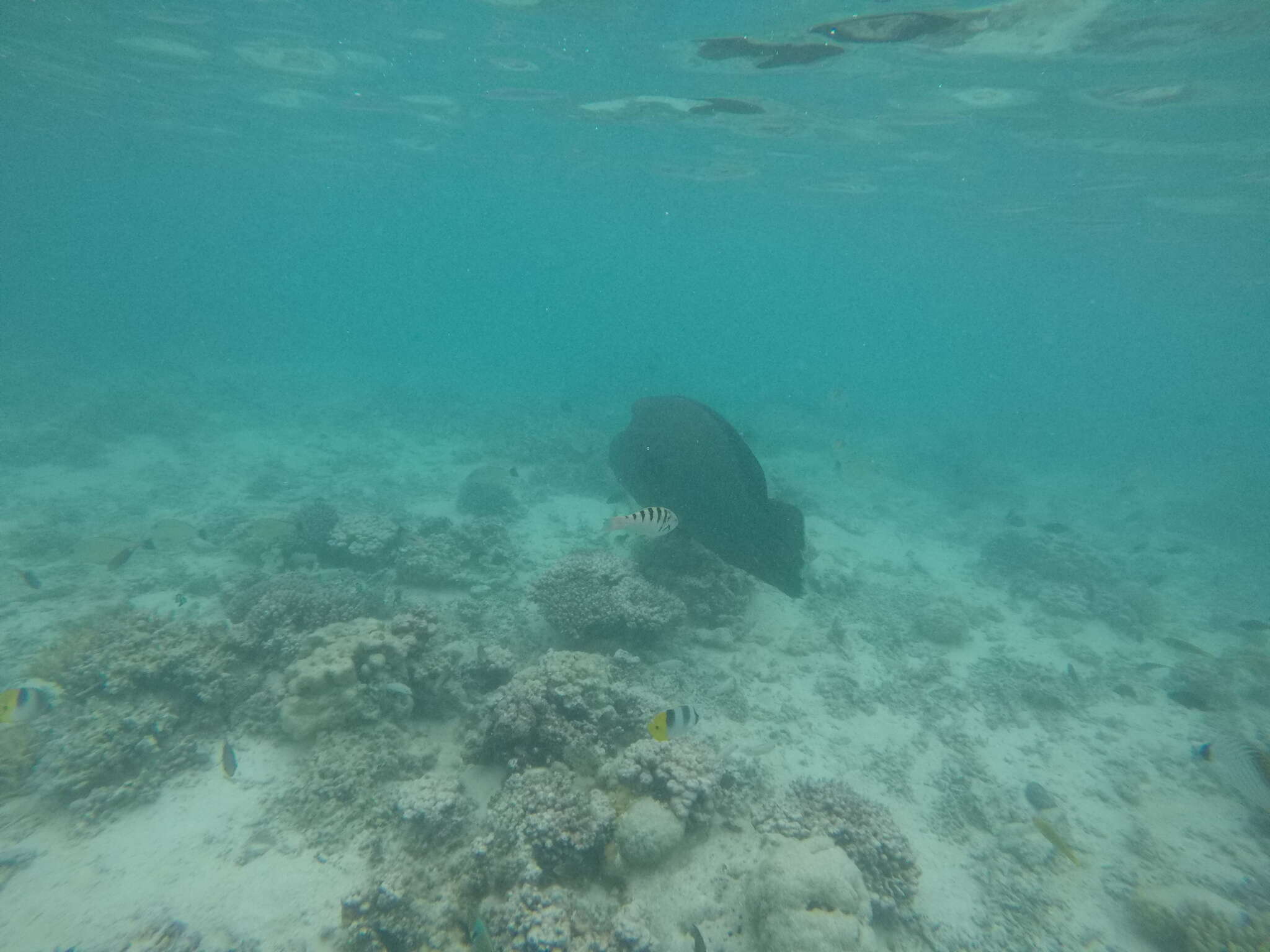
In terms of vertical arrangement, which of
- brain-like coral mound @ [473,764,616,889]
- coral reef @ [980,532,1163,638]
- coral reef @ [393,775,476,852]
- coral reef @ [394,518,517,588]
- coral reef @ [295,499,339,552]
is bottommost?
coral reef @ [980,532,1163,638]

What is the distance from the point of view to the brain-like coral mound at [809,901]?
138 inches

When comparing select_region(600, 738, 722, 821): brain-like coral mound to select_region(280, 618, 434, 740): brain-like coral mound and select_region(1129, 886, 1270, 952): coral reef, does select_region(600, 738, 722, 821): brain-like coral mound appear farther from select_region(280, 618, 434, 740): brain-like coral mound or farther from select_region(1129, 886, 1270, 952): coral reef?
select_region(1129, 886, 1270, 952): coral reef

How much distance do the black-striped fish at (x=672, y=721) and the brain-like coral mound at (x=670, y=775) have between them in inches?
23.6

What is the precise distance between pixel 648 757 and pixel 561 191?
1759 inches

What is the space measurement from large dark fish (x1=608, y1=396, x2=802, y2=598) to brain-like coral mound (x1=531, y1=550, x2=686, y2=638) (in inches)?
41.3

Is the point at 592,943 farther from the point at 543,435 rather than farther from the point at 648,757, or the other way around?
the point at 543,435

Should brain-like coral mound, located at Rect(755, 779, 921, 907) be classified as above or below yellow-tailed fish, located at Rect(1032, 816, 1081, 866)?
above

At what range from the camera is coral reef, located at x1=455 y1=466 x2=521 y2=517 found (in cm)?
1341

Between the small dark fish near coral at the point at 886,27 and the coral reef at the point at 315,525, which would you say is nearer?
the coral reef at the point at 315,525

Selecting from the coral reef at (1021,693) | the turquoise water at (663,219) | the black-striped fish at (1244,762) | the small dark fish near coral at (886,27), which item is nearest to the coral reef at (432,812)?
the turquoise water at (663,219)

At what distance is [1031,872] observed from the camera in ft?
17.9

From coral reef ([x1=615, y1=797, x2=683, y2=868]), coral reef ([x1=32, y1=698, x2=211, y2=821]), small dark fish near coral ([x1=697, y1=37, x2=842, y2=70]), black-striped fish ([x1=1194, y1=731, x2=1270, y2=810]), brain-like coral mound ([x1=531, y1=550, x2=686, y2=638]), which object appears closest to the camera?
coral reef ([x1=615, y1=797, x2=683, y2=868])

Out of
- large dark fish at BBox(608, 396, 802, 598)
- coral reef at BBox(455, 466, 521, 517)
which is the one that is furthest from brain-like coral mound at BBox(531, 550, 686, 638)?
coral reef at BBox(455, 466, 521, 517)

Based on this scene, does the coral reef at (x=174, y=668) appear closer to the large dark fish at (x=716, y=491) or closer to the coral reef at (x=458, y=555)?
the coral reef at (x=458, y=555)
